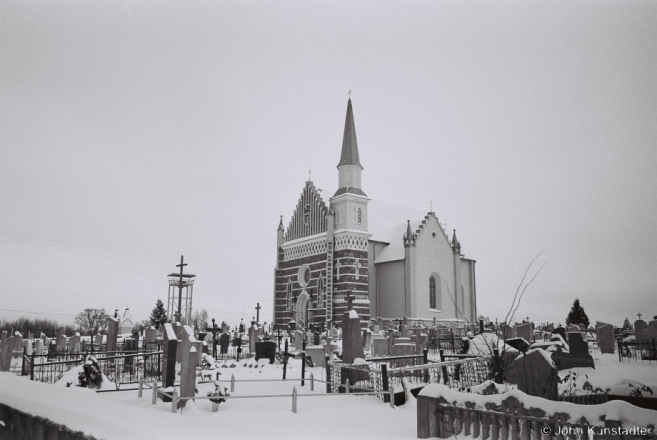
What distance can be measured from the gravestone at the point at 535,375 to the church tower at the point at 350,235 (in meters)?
33.9

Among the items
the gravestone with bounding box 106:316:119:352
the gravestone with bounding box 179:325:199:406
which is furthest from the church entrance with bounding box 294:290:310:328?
the gravestone with bounding box 179:325:199:406

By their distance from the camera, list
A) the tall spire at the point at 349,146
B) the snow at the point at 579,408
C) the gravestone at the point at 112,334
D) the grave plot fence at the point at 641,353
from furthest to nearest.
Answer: the tall spire at the point at 349,146 < the gravestone at the point at 112,334 < the grave plot fence at the point at 641,353 < the snow at the point at 579,408

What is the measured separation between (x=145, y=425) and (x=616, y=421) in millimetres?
4513

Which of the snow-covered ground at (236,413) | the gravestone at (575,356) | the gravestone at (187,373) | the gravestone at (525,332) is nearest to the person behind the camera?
the snow-covered ground at (236,413)

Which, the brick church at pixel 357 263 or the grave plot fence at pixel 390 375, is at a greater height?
the brick church at pixel 357 263

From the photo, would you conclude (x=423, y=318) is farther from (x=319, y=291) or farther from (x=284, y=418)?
(x=284, y=418)

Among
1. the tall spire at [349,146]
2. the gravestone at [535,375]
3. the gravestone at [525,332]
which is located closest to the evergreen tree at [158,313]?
the tall spire at [349,146]

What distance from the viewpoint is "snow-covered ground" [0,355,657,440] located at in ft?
15.6

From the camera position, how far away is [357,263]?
46594 mm

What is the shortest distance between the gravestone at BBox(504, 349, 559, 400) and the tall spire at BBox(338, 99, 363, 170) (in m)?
38.7

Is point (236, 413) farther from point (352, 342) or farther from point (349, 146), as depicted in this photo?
point (349, 146)

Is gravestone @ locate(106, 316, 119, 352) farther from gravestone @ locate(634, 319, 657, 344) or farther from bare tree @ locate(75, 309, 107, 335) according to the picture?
bare tree @ locate(75, 309, 107, 335)

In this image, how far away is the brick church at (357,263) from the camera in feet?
152

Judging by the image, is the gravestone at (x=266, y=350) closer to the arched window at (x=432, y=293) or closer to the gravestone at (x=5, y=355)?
the gravestone at (x=5, y=355)
